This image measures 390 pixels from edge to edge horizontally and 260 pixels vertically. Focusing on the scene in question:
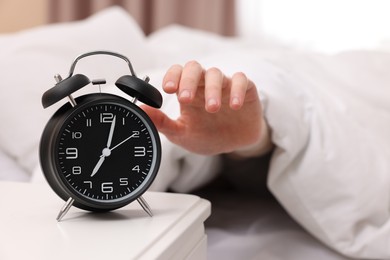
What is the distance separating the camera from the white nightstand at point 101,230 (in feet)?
1.83

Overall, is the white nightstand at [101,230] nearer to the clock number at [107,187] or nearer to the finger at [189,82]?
the clock number at [107,187]

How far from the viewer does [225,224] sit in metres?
1.12

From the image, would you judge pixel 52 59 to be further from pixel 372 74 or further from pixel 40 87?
pixel 372 74

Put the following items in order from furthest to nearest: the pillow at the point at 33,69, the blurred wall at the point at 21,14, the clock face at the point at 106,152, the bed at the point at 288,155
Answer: the blurred wall at the point at 21,14 → the pillow at the point at 33,69 → the bed at the point at 288,155 → the clock face at the point at 106,152

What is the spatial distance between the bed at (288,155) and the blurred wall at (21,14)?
93 cm

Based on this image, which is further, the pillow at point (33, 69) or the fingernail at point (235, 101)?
the pillow at point (33, 69)

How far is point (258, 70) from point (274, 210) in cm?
31

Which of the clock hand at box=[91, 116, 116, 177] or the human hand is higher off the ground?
the clock hand at box=[91, 116, 116, 177]

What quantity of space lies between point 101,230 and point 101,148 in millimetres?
101

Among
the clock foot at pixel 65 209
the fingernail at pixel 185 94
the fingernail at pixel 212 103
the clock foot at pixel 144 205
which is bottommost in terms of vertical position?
the clock foot at pixel 144 205

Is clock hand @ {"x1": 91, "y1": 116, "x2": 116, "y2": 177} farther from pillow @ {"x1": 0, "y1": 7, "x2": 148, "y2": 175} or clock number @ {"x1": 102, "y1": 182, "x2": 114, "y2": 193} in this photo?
pillow @ {"x1": 0, "y1": 7, "x2": 148, "y2": 175}

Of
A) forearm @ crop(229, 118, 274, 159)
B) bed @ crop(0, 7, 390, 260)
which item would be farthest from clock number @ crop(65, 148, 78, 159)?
forearm @ crop(229, 118, 274, 159)

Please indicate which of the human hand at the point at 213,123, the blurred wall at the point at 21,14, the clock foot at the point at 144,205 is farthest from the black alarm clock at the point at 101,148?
the blurred wall at the point at 21,14

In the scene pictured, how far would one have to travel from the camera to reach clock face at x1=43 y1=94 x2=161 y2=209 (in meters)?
0.66
